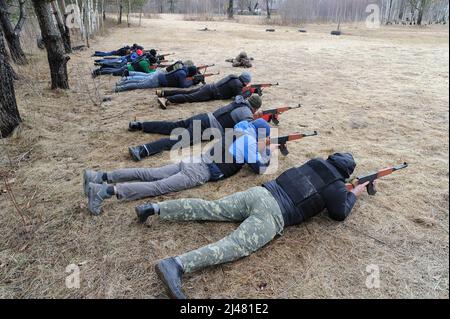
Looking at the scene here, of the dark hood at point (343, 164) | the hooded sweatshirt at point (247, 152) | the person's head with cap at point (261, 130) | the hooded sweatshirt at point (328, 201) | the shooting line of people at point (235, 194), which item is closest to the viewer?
the shooting line of people at point (235, 194)

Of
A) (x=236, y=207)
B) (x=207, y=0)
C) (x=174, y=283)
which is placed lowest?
(x=174, y=283)

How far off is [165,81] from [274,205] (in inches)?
208

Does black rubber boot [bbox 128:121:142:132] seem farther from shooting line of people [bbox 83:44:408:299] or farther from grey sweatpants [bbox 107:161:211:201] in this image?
grey sweatpants [bbox 107:161:211:201]

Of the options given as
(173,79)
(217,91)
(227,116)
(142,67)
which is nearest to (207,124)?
(227,116)

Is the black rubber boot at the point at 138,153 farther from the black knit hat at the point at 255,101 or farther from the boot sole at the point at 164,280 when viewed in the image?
the boot sole at the point at 164,280

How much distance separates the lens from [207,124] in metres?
4.52

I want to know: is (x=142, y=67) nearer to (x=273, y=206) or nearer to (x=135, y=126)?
(x=135, y=126)

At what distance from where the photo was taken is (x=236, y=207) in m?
2.77

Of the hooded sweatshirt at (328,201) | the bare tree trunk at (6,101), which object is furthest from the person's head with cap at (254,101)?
the bare tree trunk at (6,101)

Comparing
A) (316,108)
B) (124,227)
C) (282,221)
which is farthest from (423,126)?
(124,227)

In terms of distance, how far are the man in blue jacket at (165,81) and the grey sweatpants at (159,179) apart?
13.1ft

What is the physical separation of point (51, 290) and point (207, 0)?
54.3 m

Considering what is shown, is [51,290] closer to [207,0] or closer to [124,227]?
[124,227]

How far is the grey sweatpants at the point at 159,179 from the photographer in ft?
10.4
